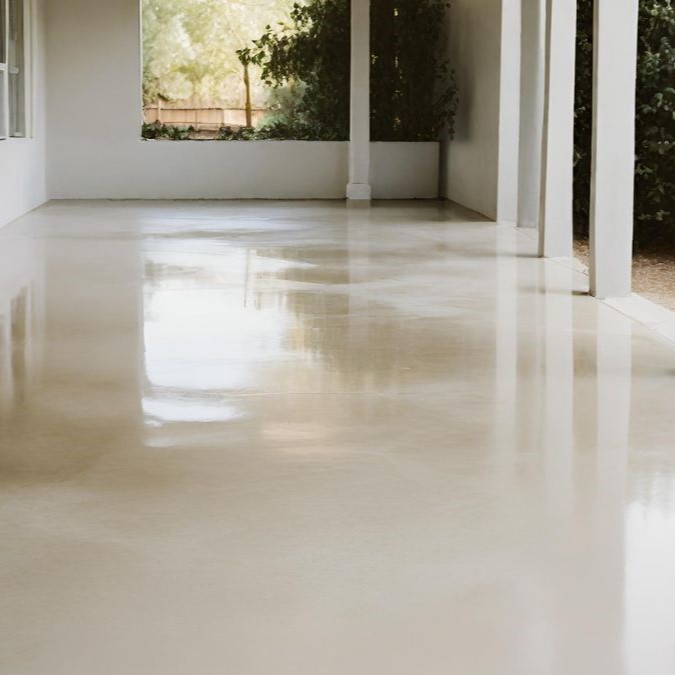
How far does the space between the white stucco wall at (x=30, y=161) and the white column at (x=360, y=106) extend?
3726 mm

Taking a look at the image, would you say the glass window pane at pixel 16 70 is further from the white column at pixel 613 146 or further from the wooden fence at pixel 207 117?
the white column at pixel 613 146

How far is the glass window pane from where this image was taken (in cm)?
1284

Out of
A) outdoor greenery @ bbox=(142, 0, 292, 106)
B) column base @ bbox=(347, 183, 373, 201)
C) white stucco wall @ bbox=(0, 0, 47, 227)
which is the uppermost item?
outdoor greenery @ bbox=(142, 0, 292, 106)

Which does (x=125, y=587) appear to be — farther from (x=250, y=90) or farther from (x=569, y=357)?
(x=250, y=90)

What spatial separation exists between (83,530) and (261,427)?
1.15 m

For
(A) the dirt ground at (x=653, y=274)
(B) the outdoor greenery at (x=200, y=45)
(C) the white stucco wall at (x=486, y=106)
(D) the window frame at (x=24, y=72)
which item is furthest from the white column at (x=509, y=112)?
(D) the window frame at (x=24, y=72)

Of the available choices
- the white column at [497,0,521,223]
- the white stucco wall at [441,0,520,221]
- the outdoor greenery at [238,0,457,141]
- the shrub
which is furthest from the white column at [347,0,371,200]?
the white column at [497,0,521,223]

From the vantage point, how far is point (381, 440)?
4098 millimetres

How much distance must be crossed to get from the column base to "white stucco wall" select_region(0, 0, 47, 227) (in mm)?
3762

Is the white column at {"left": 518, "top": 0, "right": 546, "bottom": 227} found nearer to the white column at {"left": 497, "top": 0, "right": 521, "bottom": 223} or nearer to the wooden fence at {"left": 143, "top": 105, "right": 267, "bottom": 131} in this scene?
the white column at {"left": 497, "top": 0, "right": 521, "bottom": 223}

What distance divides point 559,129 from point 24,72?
6901 millimetres

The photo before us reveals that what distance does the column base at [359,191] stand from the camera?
15.7 meters

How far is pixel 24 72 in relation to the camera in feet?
44.5

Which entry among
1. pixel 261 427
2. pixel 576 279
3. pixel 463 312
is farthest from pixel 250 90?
pixel 261 427
